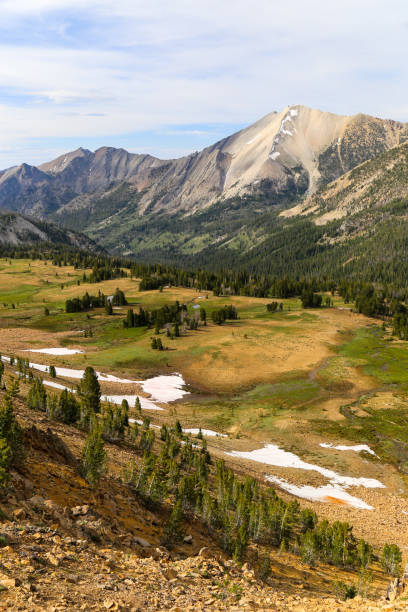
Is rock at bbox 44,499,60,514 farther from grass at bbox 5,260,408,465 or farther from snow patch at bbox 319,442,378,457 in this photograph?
snow patch at bbox 319,442,378,457

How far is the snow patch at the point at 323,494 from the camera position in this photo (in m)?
51.8

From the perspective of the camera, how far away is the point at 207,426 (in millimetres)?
80750

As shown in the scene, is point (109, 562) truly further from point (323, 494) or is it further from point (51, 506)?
point (323, 494)

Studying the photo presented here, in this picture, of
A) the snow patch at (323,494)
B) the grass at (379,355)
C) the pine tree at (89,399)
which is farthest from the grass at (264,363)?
the pine tree at (89,399)

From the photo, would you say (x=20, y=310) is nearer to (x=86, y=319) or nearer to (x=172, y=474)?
(x=86, y=319)

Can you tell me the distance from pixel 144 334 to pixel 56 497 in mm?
136112

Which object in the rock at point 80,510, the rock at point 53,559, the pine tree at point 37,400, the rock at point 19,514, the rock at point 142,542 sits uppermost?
the rock at point 19,514

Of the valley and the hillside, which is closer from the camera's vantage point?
the hillside

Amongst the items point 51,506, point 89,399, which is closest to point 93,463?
point 51,506

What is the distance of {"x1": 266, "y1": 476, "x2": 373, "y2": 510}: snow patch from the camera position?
51.8 m

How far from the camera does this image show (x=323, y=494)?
53688 millimetres

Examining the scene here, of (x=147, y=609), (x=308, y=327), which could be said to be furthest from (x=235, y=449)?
(x=308, y=327)

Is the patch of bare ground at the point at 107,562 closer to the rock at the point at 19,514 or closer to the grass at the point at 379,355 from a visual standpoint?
the rock at the point at 19,514

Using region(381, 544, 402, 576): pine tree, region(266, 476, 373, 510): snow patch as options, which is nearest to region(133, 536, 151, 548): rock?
region(381, 544, 402, 576): pine tree
